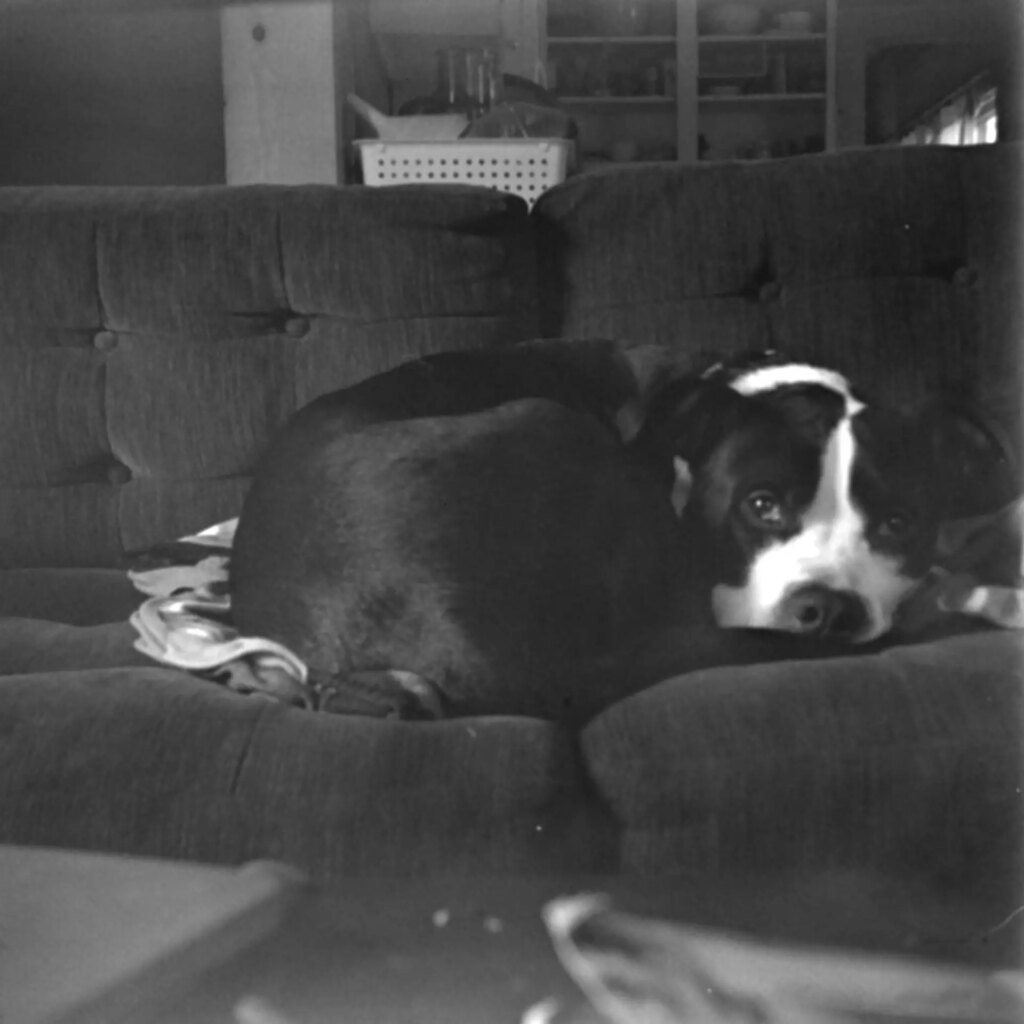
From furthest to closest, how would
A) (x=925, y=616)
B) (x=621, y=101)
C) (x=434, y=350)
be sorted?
(x=434, y=350) → (x=621, y=101) → (x=925, y=616)

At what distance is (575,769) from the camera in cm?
71

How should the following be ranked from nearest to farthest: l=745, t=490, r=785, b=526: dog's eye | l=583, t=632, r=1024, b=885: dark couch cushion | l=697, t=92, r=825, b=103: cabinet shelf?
1. l=583, t=632, r=1024, b=885: dark couch cushion
2. l=745, t=490, r=785, b=526: dog's eye
3. l=697, t=92, r=825, b=103: cabinet shelf

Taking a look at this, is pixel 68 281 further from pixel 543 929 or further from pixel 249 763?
pixel 543 929

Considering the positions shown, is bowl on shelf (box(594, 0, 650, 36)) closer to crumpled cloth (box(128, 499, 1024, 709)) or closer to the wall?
the wall

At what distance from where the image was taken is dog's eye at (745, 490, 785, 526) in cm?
77

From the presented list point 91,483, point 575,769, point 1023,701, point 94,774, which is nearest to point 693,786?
point 575,769

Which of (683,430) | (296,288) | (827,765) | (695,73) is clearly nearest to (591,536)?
(683,430)

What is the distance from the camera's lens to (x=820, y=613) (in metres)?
0.75

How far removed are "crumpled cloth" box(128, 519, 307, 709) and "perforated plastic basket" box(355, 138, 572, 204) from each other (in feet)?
1.07

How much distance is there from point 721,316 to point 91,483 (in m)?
0.58

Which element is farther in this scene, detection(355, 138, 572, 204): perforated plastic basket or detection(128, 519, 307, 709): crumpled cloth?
detection(355, 138, 572, 204): perforated plastic basket

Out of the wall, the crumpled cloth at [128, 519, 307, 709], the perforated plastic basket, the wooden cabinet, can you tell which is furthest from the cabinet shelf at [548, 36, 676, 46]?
the crumpled cloth at [128, 519, 307, 709]

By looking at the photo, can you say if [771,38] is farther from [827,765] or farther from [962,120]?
[827,765]

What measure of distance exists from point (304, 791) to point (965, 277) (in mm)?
629
